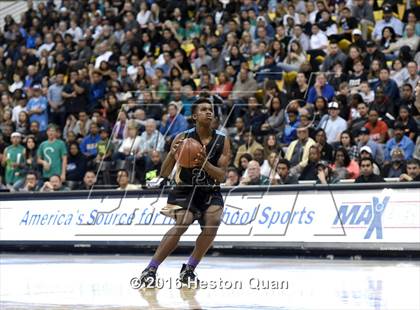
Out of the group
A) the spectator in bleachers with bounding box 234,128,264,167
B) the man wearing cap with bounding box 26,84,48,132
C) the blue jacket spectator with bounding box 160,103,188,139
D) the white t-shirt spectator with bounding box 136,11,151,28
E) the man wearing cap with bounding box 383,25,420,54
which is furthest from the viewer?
the white t-shirt spectator with bounding box 136,11,151,28

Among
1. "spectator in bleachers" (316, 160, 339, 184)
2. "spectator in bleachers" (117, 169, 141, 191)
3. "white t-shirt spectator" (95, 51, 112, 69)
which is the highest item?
A: "white t-shirt spectator" (95, 51, 112, 69)

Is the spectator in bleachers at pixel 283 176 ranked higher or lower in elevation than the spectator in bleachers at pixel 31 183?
lower

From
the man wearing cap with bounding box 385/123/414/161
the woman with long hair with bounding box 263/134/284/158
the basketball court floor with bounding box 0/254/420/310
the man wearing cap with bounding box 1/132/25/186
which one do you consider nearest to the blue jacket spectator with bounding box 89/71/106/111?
the man wearing cap with bounding box 1/132/25/186

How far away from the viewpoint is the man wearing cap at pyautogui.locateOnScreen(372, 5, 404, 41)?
21.9m

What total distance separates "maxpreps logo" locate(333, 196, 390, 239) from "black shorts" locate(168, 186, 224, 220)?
5.48 m

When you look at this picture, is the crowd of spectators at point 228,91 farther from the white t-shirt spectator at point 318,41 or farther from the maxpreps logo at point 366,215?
the maxpreps logo at point 366,215

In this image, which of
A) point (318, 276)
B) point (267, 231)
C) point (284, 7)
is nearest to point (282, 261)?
point (267, 231)

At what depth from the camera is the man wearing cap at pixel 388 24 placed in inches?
861

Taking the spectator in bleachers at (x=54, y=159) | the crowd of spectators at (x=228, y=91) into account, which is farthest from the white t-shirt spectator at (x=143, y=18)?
the spectator in bleachers at (x=54, y=159)

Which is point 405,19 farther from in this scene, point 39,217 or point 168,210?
point 168,210

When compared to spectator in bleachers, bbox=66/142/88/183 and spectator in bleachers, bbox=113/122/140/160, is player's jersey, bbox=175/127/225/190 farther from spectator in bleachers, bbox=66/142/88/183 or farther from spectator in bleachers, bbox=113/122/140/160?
spectator in bleachers, bbox=66/142/88/183

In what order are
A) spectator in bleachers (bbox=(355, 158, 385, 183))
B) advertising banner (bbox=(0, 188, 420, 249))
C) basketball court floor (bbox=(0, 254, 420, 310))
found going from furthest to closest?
spectator in bleachers (bbox=(355, 158, 385, 183))
advertising banner (bbox=(0, 188, 420, 249))
basketball court floor (bbox=(0, 254, 420, 310))

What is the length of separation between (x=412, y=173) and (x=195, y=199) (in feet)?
20.4

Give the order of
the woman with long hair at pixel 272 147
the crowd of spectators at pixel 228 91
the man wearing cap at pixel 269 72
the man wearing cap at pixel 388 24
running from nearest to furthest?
1. the crowd of spectators at pixel 228 91
2. the woman with long hair at pixel 272 147
3. the man wearing cap at pixel 269 72
4. the man wearing cap at pixel 388 24
